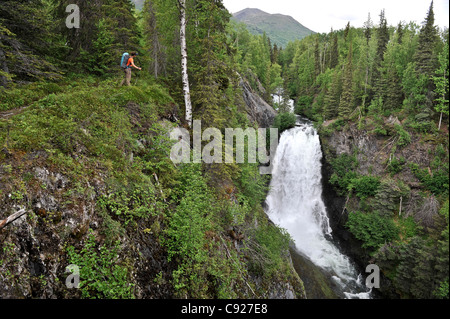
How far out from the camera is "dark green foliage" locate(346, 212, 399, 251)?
14.2m

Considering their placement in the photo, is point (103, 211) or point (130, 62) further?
point (130, 62)

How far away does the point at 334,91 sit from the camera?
1307 inches

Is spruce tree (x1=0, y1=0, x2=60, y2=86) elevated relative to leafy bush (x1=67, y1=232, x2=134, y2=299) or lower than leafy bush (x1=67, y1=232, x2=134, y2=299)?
elevated

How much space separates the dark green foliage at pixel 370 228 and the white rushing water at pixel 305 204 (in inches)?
91.0

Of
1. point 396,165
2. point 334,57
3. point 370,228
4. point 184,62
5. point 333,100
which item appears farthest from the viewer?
point 334,57

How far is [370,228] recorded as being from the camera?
17031 mm

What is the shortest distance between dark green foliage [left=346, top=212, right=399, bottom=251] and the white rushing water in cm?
231

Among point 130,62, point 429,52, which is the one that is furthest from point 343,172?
point 130,62

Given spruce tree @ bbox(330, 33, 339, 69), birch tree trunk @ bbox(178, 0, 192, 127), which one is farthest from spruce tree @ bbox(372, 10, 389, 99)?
birch tree trunk @ bbox(178, 0, 192, 127)

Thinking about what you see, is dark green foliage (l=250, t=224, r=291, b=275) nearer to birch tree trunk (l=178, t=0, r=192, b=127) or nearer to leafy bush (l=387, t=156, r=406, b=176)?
birch tree trunk (l=178, t=0, r=192, b=127)

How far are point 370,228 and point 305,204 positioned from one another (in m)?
7.73

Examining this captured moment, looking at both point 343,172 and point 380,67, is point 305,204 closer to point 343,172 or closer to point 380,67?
point 343,172

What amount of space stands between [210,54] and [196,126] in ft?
11.9
